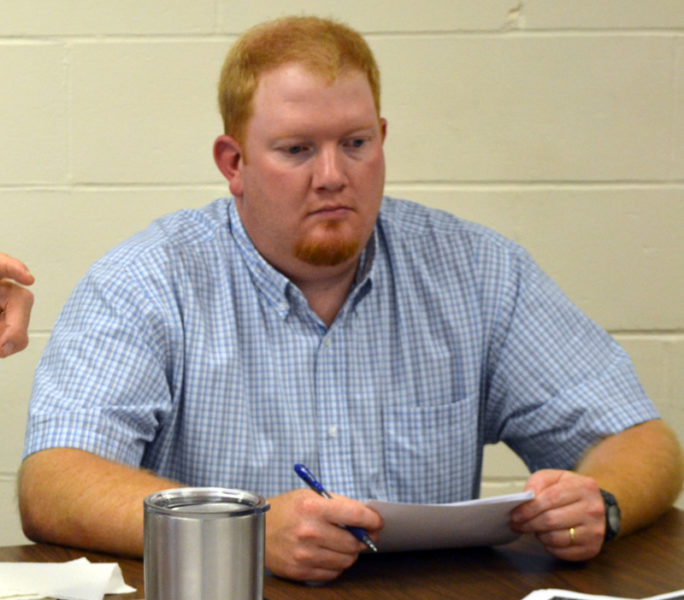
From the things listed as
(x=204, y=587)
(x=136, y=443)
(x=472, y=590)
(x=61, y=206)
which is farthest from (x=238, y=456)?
(x=61, y=206)

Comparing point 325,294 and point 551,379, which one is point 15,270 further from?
point 551,379

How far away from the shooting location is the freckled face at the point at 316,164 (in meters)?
1.58

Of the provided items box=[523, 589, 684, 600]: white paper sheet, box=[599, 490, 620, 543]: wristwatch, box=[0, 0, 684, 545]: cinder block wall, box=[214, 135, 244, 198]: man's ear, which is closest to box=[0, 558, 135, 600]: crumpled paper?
box=[523, 589, 684, 600]: white paper sheet

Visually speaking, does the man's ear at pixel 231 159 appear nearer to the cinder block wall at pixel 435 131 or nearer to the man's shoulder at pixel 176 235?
the man's shoulder at pixel 176 235

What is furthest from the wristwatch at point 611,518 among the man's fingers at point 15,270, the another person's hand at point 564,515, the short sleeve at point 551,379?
the man's fingers at point 15,270

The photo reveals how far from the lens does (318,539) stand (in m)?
1.11

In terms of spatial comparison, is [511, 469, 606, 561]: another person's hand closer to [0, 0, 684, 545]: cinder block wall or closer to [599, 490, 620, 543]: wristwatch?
[599, 490, 620, 543]: wristwatch

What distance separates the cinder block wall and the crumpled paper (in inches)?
48.9

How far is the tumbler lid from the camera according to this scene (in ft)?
2.60

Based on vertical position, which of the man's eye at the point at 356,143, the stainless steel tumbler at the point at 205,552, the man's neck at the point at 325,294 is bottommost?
the stainless steel tumbler at the point at 205,552

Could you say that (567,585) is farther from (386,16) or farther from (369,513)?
(386,16)

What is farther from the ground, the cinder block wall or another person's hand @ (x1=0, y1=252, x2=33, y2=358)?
the cinder block wall

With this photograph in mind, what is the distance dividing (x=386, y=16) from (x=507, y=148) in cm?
41

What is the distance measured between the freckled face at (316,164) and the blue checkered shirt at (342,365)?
0.08 metres
